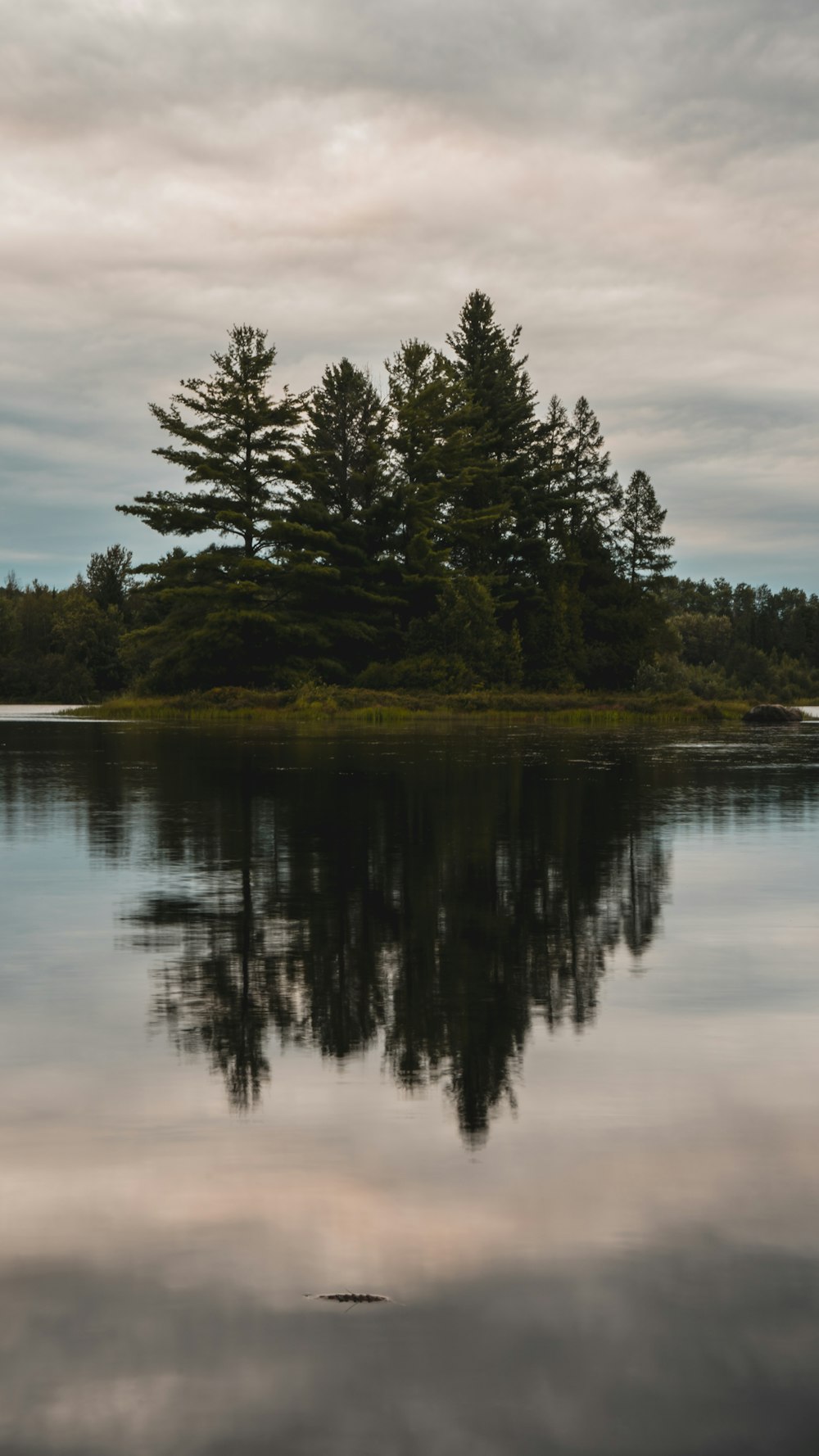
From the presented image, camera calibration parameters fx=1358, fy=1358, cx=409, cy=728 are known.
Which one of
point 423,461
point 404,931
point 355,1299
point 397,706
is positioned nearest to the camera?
point 355,1299

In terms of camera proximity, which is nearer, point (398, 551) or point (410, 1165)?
point (410, 1165)

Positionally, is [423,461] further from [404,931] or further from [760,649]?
[760,649]

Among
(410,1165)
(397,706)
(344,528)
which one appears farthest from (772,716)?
(410,1165)

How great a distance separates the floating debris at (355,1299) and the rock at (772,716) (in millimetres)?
61878

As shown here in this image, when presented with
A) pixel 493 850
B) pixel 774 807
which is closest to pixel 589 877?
pixel 493 850

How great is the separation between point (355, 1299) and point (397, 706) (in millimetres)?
61152

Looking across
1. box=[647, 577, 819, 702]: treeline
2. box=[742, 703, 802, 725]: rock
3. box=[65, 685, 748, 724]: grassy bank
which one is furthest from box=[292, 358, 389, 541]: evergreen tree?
box=[647, 577, 819, 702]: treeline

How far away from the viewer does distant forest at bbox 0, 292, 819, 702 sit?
237 feet

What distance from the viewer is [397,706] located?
212 ft

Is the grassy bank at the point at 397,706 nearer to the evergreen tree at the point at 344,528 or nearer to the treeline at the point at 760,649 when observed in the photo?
the evergreen tree at the point at 344,528

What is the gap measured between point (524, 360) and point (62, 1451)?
94937 millimetres

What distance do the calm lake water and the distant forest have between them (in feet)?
201

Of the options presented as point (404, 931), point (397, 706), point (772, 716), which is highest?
point (397, 706)

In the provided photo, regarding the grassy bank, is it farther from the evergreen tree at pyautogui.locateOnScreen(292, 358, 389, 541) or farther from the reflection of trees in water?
the reflection of trees in water
